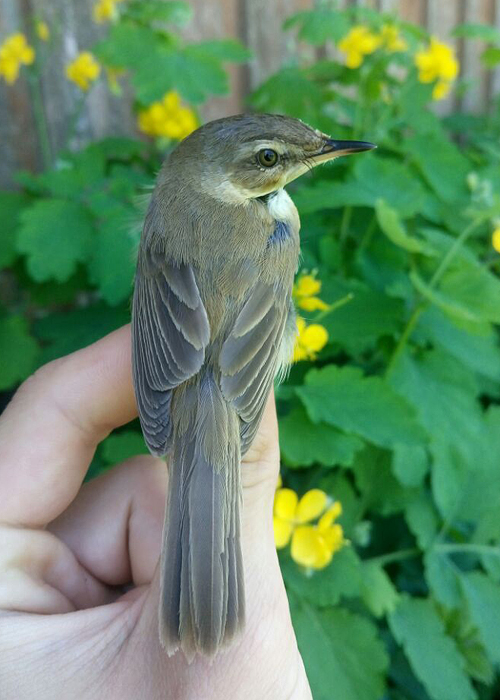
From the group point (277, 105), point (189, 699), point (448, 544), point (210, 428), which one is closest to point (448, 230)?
point (277, 105)

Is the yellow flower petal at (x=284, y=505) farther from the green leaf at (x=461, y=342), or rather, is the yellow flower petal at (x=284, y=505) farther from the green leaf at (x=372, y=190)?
the green leaf at (x=372, y=190)

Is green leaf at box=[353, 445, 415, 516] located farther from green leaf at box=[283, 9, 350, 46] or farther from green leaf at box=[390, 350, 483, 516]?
green leaf at box=[283, 9, 350, 46]

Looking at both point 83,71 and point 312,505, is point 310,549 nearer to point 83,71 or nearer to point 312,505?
point 312,505

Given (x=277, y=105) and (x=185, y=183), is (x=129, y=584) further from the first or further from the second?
(x=277, y=105)

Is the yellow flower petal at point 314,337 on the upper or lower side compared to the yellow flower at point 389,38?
lower

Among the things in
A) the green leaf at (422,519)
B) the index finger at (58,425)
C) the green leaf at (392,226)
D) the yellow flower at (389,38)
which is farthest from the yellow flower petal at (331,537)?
the yellow flower at (389,38)

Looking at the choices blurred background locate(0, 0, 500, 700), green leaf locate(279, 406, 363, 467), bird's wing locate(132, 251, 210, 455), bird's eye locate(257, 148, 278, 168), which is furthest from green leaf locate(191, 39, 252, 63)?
green leaf locate(279, 406, 363, 467)
